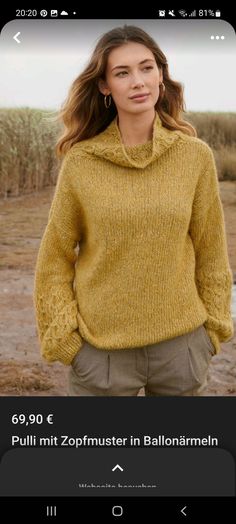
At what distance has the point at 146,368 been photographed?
174cm

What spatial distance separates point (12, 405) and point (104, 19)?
97cm

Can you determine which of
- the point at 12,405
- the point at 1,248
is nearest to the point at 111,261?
the point at 12,405

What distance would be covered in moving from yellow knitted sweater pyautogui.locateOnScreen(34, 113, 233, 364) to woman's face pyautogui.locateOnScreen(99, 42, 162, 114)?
0.09 meters

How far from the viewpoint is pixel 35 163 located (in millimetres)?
5418

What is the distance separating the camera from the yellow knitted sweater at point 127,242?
1.66 m

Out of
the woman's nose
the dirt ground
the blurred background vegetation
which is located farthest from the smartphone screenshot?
the blurred background vegetation

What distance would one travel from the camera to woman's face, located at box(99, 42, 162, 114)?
5.39 feet

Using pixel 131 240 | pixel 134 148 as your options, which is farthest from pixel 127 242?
pixel 134 148

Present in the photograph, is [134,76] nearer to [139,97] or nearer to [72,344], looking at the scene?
[139,97]

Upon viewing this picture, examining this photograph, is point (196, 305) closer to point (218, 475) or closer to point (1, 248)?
point (218, 475)

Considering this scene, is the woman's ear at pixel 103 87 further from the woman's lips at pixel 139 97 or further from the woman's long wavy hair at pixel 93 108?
the woman's lips at pixel 139 97

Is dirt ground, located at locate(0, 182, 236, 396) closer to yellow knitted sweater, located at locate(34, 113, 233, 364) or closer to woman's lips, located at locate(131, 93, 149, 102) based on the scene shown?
yellow knitted sweater, located at locate(34, 113, 233, 364)

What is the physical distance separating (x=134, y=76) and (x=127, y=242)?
0.37 m
